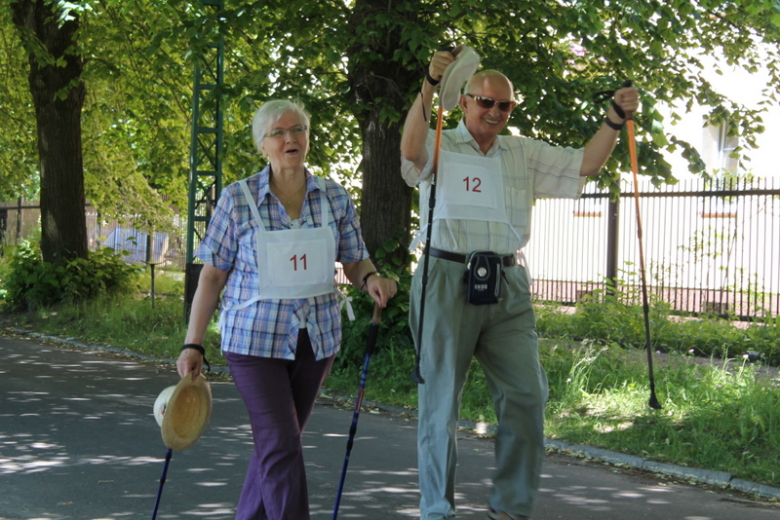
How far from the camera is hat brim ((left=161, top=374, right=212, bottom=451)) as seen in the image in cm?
410

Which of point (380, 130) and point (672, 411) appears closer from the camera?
point (672, 411)

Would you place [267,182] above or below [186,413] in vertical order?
above

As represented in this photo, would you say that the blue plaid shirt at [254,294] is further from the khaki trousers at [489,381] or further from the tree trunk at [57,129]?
the tree trunk at [57,129]

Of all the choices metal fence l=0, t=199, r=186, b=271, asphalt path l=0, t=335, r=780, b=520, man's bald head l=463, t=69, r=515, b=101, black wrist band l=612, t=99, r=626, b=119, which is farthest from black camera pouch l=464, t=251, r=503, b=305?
metal fence l=0, t=199, r=186, b=271

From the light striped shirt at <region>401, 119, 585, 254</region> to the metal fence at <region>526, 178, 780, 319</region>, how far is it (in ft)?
27.3

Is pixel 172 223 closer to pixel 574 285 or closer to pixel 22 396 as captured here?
pixel 574 285

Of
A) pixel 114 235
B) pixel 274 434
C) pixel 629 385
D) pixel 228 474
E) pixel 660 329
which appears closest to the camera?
pixel 274 434

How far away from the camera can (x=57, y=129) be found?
55.5 feet

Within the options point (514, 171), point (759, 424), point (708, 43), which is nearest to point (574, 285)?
point (708, 43)

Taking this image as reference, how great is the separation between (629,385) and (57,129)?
1194cm

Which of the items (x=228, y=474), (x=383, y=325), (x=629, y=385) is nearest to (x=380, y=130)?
(x=383, y=325)

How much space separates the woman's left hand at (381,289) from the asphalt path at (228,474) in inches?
65.4

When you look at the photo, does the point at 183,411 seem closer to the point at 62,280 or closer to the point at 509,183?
the point at 509,183

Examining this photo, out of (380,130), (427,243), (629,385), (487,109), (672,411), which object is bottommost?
(672,411)
